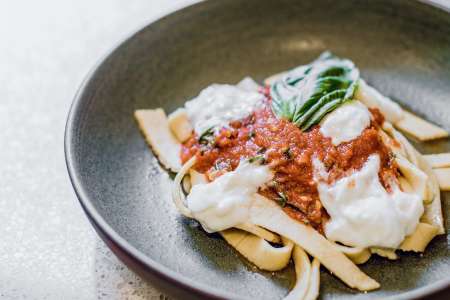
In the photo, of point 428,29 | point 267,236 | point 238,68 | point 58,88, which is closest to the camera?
point 267,236

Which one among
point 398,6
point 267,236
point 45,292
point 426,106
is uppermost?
point 398,6

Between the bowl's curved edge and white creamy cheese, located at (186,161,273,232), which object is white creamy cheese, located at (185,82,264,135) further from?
the bowl's curved edge

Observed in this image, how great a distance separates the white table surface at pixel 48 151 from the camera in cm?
299

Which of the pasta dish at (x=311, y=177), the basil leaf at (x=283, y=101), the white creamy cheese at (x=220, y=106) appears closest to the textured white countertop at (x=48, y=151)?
the pasta dish at (x=311, y=177)

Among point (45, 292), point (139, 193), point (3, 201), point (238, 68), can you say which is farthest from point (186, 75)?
point (45, 292)

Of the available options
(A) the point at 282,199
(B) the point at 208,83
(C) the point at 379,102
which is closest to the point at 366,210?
(A) the point at 282,199

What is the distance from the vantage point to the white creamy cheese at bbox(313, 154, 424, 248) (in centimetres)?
270

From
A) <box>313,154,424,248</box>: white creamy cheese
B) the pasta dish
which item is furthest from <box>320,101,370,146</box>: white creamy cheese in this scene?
<box>313,154,424,248</box>: white creamy cheese

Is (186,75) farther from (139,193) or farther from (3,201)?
(3,201)

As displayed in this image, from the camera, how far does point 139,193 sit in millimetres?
3209

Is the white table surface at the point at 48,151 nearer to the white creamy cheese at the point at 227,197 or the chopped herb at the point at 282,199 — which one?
the white creamy cheese at the point at 227,197

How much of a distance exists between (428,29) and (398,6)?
0.85ft

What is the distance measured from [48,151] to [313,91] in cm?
175

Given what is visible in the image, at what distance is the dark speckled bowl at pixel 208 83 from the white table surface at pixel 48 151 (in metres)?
0.27
